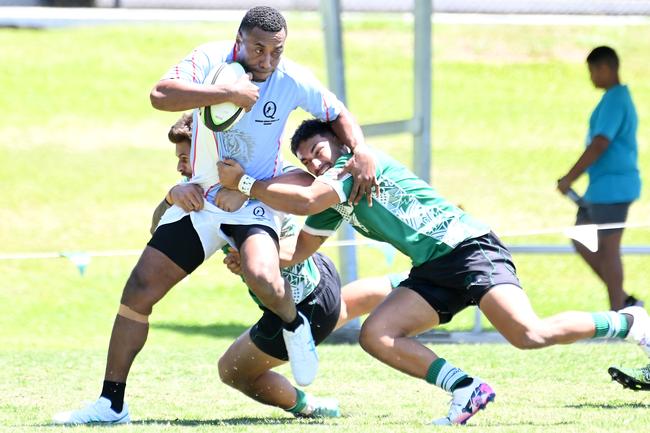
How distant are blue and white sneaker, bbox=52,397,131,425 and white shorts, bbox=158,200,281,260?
88cm

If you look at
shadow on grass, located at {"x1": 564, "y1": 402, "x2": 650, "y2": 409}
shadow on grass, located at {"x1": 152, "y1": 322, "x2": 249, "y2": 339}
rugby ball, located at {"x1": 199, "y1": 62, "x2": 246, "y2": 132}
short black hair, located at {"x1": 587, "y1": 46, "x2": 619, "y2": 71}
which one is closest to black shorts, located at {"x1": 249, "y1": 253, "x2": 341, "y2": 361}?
rugby ball, located at {"x1": 199, "y1": 62, "x2": 246, "y2": 132}

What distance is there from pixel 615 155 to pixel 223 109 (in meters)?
5.08

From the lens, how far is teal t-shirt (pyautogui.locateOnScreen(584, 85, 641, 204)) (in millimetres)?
9773

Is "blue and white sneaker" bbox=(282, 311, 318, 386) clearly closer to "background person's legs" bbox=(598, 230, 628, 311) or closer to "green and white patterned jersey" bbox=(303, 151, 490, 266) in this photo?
"green and white patterned jersey" bbox=(303, 151, 490, 266)

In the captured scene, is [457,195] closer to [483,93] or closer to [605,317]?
[483,93]

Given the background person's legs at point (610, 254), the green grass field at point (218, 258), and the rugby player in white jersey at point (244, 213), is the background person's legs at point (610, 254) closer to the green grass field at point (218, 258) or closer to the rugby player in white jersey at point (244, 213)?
the green grass field at point (218, 258)

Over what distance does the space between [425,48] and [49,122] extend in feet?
54.8

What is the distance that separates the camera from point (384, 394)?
7.18 meters

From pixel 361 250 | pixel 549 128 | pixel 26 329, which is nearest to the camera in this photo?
pixel 26 329

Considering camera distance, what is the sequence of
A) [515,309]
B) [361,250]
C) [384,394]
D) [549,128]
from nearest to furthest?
[515,309], [384,394], [361,250], [549,128]

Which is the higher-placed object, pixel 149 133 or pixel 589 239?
Answer: pixel 589 239

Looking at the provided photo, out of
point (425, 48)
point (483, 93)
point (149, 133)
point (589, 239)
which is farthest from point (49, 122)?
point (589, 239)

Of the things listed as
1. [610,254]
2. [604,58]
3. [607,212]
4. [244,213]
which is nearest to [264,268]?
[244,213]

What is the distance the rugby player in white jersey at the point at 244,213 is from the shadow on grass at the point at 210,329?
5.44m
